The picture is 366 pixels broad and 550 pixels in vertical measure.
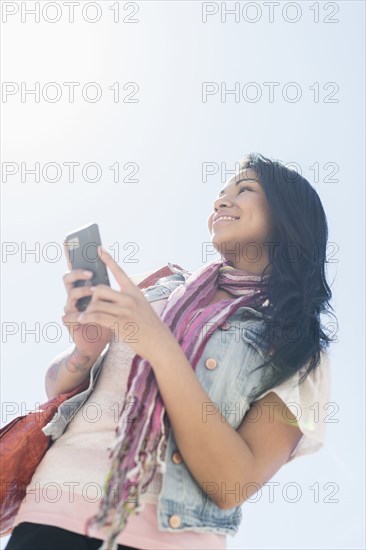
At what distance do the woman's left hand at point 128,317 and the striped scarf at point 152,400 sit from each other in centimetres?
20

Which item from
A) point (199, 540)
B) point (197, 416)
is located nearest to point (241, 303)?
point (197, 416)

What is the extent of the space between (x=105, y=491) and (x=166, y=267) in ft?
5.06

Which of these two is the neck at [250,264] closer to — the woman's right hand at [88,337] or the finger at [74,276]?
the woman's right hand at [88,337]

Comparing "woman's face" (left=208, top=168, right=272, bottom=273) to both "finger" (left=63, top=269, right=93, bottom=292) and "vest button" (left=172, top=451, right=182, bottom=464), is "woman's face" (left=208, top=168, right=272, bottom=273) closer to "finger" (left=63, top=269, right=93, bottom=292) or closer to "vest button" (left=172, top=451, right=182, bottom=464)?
"finger" (left=63, top=269, right=93, bottom=292)

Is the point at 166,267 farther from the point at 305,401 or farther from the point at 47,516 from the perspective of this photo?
the point at 47,516

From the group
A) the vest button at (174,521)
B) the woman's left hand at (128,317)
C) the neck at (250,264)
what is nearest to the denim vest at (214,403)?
the vest button at (174,521)

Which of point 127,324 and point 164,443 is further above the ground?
point 127,324

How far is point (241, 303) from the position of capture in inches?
126

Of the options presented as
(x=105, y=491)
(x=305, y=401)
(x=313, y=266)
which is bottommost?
(x=105, y=491)

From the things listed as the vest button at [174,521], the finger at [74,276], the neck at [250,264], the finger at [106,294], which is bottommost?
the vest button at [174,521]

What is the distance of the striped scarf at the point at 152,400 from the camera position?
94.7 inches

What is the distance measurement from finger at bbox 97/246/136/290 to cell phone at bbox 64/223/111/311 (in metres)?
0.03

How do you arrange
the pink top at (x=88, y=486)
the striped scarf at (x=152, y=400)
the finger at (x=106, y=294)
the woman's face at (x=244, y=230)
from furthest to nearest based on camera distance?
the woman's face at (x=244, y=230) → the pink top at (x=88, y=486) → the finger at (x=106, y=294) → the striped scarf at (x=152, y=400)

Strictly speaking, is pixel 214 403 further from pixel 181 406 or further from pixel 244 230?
pixel 244 230
